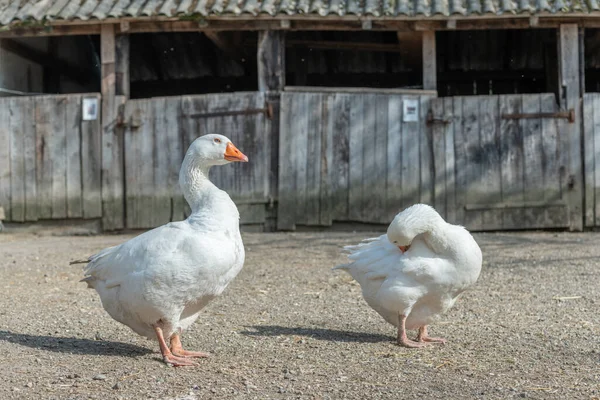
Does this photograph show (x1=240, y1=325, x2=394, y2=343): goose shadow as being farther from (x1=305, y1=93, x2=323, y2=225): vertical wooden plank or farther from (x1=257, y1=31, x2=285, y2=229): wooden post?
(x1=257, y1=31, x2=285, y2=229): wooden post

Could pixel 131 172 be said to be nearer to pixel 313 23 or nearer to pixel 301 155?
pixel 301 155

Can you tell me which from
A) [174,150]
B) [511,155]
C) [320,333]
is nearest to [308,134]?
[174,150]

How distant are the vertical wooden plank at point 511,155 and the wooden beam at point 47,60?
771 cm

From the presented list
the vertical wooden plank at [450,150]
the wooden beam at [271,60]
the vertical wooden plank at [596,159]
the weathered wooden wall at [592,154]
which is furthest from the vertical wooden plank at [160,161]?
the vertical wooden plank at [596,159]

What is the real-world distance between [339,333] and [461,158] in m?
6.58

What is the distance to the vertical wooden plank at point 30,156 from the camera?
12.8 m

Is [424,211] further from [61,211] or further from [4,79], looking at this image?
[4,79]

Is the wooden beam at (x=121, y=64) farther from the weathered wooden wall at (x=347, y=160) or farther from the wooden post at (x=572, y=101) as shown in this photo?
the wooden post at (x=572, y=101)

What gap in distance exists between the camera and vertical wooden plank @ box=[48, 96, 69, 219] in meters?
12.7

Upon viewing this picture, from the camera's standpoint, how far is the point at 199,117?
12.4m

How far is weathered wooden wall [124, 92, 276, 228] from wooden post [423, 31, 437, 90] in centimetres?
239

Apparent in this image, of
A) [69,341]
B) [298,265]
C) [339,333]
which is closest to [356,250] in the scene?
[339,333]

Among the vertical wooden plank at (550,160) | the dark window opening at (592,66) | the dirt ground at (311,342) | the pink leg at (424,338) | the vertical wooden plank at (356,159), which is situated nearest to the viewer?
the dirt ground at (311,342)

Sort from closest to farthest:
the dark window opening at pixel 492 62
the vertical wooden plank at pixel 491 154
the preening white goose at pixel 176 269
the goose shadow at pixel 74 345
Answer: the preening white goose at pixel 176 269
the goose shadow at pixel 74 345
the vertical wooden plank at pixel 491 154
the dark window opening at pixel 492 62
